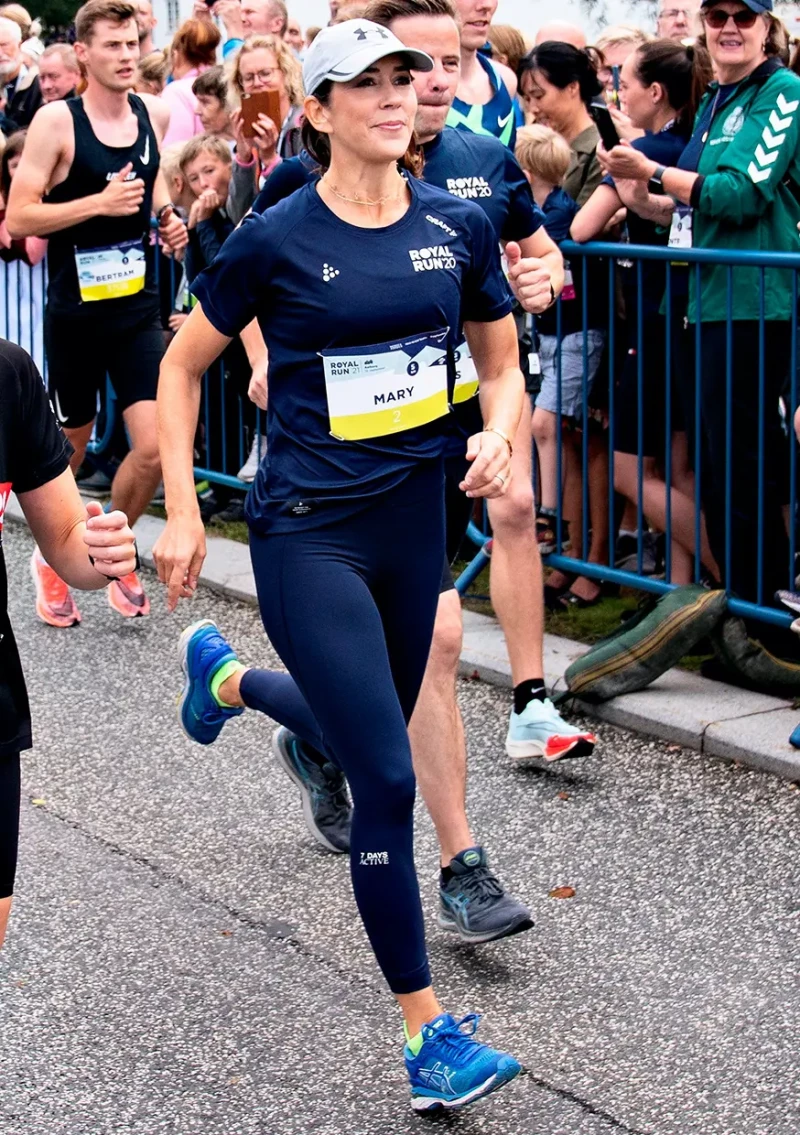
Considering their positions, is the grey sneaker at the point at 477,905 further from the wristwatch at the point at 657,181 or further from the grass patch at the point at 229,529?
the grass patch at the point at 229,529

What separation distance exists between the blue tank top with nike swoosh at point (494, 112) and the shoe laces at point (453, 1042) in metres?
3.41

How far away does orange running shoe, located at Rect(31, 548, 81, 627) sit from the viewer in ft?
23.4

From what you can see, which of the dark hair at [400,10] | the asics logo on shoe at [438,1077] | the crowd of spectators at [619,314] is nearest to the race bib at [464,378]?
the crowd of spectators at [619,314]

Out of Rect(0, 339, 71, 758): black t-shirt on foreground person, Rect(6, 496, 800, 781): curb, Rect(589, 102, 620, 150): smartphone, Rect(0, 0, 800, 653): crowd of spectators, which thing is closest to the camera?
Rect(0, 339, 71, 758): black t-shirt on foreground person

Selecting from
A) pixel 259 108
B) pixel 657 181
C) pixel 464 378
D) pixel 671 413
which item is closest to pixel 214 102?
pixel 259 108

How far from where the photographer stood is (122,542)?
2883 millimetres

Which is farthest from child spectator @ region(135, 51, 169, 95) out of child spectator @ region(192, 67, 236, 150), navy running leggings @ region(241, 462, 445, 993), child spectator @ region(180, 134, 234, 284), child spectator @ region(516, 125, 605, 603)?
navy running leggings @ region(241, 462, 445, 993)

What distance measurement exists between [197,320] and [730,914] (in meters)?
1.91

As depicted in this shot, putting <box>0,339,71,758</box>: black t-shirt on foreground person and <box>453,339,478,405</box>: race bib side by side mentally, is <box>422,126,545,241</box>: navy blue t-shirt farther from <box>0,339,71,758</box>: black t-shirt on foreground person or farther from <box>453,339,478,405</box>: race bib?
<box>0,339,71,758</box>: black t-shirt on foreground person

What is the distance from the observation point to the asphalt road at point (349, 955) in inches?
139

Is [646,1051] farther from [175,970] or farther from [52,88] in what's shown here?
[52,88]

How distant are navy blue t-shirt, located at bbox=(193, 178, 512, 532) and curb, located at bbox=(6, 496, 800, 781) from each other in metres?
2.08

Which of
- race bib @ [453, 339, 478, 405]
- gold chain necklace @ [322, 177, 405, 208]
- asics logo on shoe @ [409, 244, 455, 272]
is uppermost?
gold chain necklace @ [322, 177, 405, 208]

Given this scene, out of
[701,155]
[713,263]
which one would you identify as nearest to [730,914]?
[713,263]
